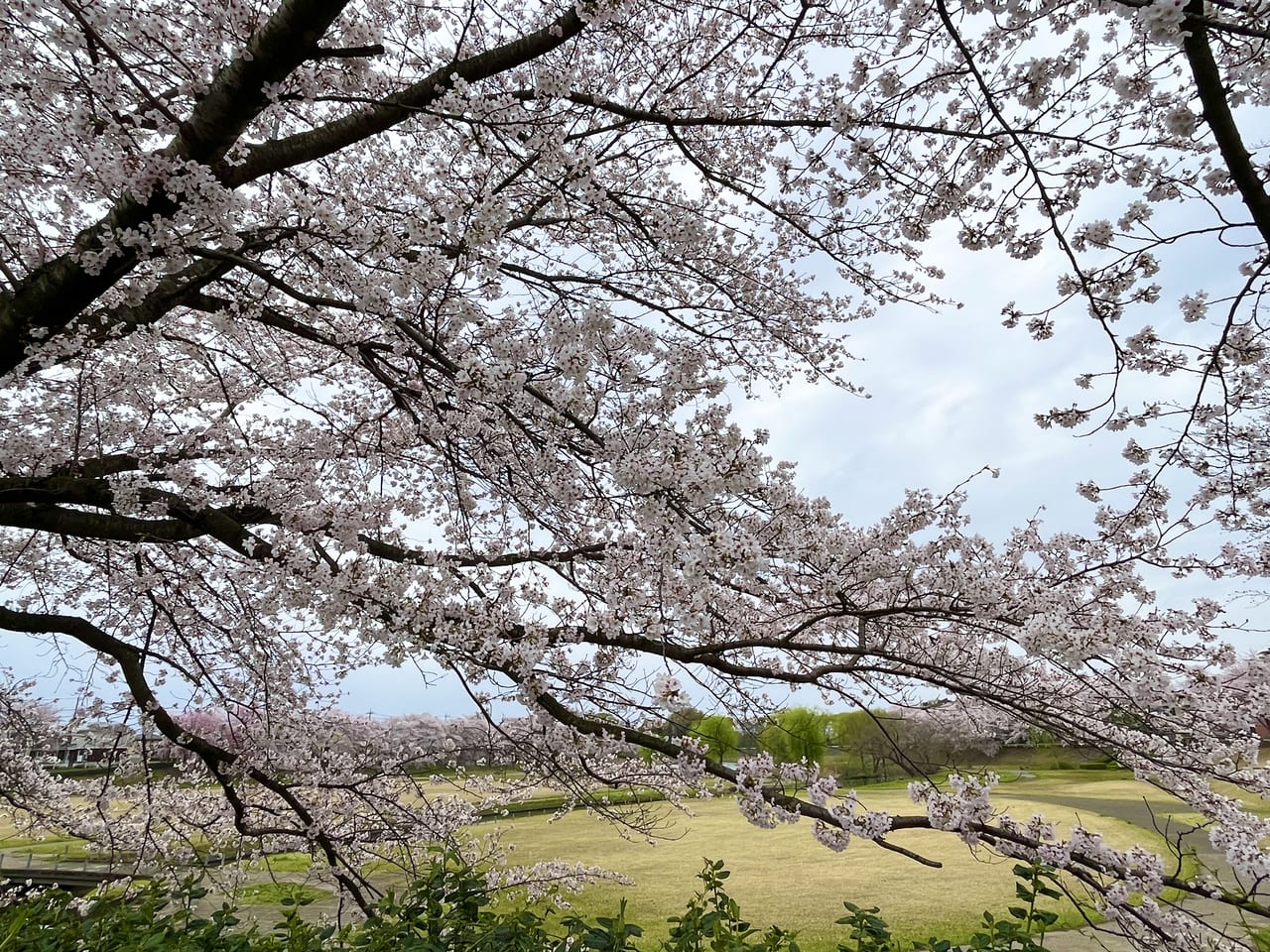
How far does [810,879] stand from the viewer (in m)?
9.04

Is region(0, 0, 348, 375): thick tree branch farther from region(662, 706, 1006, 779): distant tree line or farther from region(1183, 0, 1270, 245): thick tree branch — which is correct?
region(662, 706, 1006, 779): distant tree line

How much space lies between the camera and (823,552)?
3047 mm

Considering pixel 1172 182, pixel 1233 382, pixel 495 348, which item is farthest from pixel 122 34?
pixel 1233 382

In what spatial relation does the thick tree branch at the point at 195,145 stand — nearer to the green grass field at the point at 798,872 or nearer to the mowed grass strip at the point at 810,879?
the green grass field at the point at 798,872

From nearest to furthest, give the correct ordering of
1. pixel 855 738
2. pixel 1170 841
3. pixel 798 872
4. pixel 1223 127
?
pixel 1223 127 < pixel 1170 841 < pixel 798 872 < pixel 855 738

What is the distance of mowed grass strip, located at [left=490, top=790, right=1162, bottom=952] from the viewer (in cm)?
677

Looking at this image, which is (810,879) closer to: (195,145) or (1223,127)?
(1223,127)

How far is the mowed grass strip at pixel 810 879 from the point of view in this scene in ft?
22.2

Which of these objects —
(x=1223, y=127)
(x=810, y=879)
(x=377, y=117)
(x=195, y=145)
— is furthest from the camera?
(x=810, y=879)

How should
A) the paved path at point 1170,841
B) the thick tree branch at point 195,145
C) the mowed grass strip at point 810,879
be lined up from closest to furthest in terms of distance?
the thick tree branch at point 195,145 < the paved path at point 1170,841 < the mowed grass strip at point 810,879

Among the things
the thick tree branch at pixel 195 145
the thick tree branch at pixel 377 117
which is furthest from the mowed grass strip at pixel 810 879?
the thick tree branch at pixel 377 117

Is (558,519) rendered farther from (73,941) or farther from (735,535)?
(73,941)

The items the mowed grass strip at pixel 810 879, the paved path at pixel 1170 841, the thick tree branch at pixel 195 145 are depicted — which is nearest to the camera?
the thick tree branch at pixel 195 145

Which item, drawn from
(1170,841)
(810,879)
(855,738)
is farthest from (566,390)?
(855,738)
